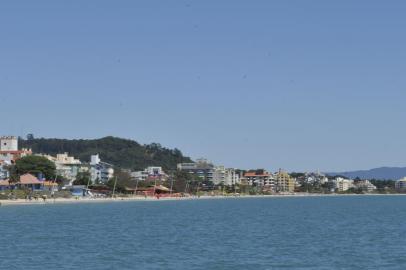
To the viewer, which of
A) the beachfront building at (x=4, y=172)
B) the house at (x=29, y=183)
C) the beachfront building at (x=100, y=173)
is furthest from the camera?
the beachfront building at (x=100, y=173)

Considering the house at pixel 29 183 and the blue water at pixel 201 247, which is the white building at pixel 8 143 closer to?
the house at pixel 29 183

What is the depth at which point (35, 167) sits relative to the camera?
145 metres

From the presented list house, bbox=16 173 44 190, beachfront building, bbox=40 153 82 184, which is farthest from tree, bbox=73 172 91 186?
house, bbox=16 173 44 190

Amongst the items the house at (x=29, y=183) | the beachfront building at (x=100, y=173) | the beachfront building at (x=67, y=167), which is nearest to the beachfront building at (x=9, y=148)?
the beachfront building at (x=67, y=167)

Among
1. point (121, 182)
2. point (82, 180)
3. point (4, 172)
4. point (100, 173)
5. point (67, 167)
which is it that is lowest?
point (82, 180)

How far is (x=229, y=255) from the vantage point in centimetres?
3703

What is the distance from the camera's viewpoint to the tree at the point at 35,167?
14412cm

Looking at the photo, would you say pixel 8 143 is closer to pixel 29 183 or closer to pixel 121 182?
pixel 121 182

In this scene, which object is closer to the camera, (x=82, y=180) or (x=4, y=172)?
(x=4, y=172)

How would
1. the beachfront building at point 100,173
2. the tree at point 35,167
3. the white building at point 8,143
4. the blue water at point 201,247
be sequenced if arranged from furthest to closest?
1. the beachfront building at point 100,173
2. the white building at point 8,143
3. the tree at point 35,167
4. the blue water at point 201,247

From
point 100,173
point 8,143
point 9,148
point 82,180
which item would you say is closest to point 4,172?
point 82,180

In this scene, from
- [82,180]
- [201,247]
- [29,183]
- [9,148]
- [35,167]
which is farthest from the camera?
[9,148]

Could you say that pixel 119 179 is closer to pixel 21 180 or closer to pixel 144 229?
pixel 21 180

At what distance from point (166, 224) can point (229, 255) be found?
83.9 feet
